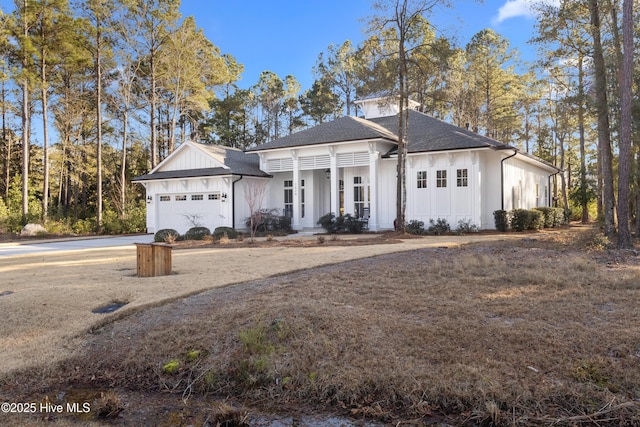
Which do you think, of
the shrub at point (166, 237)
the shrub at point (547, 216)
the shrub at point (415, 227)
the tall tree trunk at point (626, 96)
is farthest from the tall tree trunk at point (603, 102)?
the shrub at point (166, 237)

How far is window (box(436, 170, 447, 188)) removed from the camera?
58.4 feet

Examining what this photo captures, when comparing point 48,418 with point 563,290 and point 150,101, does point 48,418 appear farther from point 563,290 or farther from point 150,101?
point 150,101

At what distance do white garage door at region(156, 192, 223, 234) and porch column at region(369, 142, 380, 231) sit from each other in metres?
7.04

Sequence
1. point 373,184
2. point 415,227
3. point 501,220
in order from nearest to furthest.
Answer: point 501,220 < point 415,227 < point 373,184

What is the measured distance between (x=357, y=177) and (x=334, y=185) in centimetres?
161

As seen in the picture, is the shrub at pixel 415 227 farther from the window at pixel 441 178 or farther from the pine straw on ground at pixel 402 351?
the pine straw on ground at pixel 402 351

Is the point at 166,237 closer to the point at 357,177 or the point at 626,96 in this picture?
the point at 357,177

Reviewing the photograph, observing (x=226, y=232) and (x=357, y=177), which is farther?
(x=357, y=177)

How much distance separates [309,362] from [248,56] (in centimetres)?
3654

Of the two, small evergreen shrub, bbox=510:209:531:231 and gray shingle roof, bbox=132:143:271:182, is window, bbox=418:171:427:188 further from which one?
gray shingle roof, bbox=132:143:271:182

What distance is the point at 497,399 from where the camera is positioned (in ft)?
11.0

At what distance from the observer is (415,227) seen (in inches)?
682

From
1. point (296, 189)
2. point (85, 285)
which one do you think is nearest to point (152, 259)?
point (85, 285)

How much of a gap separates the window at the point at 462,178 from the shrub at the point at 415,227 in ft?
7.24
